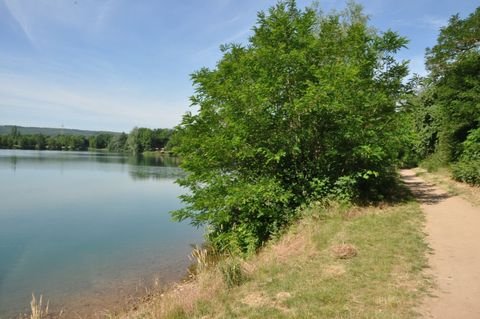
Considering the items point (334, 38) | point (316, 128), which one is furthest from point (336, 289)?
point (334, 38)

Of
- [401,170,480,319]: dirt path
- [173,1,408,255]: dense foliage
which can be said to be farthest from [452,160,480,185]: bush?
[173,1,408,255]: dense foliage

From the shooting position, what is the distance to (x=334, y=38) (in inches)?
554

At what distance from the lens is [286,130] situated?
1167 centimetres

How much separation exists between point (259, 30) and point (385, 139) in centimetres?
580

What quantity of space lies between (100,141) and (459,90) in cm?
15749

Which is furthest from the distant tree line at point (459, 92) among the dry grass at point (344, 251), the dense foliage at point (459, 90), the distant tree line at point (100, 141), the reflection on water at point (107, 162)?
the distant tree line at point (100, 141)

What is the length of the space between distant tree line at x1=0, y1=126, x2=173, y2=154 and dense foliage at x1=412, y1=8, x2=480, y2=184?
97.1 meters

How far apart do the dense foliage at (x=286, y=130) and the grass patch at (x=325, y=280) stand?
2010 mm

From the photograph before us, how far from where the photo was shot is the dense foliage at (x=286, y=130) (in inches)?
425

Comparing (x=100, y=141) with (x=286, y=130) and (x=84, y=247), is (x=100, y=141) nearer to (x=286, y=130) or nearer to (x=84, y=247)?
(x=84, y=247)

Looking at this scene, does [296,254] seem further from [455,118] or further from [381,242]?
[455,118]

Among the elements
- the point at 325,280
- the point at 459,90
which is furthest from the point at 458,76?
the point at 325,280

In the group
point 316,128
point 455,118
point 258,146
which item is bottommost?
point 258,146

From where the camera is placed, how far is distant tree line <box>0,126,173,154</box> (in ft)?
401
